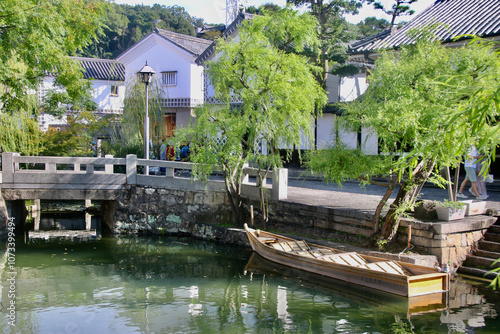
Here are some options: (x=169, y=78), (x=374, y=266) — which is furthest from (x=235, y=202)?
(x=169, y=78)

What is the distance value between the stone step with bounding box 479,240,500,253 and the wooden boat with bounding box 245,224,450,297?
2.21m

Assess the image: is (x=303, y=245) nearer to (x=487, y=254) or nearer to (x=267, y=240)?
(x=267, y=240)

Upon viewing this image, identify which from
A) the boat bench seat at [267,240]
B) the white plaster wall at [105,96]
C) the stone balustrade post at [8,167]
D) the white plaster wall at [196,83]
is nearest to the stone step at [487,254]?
the boat bench seat at [267,240]

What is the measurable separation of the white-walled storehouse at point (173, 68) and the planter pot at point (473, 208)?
17.4m

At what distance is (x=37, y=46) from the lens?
1195cm

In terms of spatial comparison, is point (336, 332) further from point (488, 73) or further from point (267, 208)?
point (267, 208)

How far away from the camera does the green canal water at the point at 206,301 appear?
742 centimetres

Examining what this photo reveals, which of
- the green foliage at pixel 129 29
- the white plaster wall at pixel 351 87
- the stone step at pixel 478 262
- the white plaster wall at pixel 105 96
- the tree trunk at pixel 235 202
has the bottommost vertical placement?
the stone step at pixel 478 262

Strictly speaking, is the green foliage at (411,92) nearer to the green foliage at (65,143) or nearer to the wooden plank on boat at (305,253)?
the wooden plank on boat at (305,253)

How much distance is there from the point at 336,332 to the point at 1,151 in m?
12.4

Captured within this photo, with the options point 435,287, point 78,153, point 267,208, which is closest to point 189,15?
point 78,153

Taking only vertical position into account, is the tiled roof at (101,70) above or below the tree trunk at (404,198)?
above

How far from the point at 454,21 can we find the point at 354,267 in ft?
30.7

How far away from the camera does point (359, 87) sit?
22.7 meters
